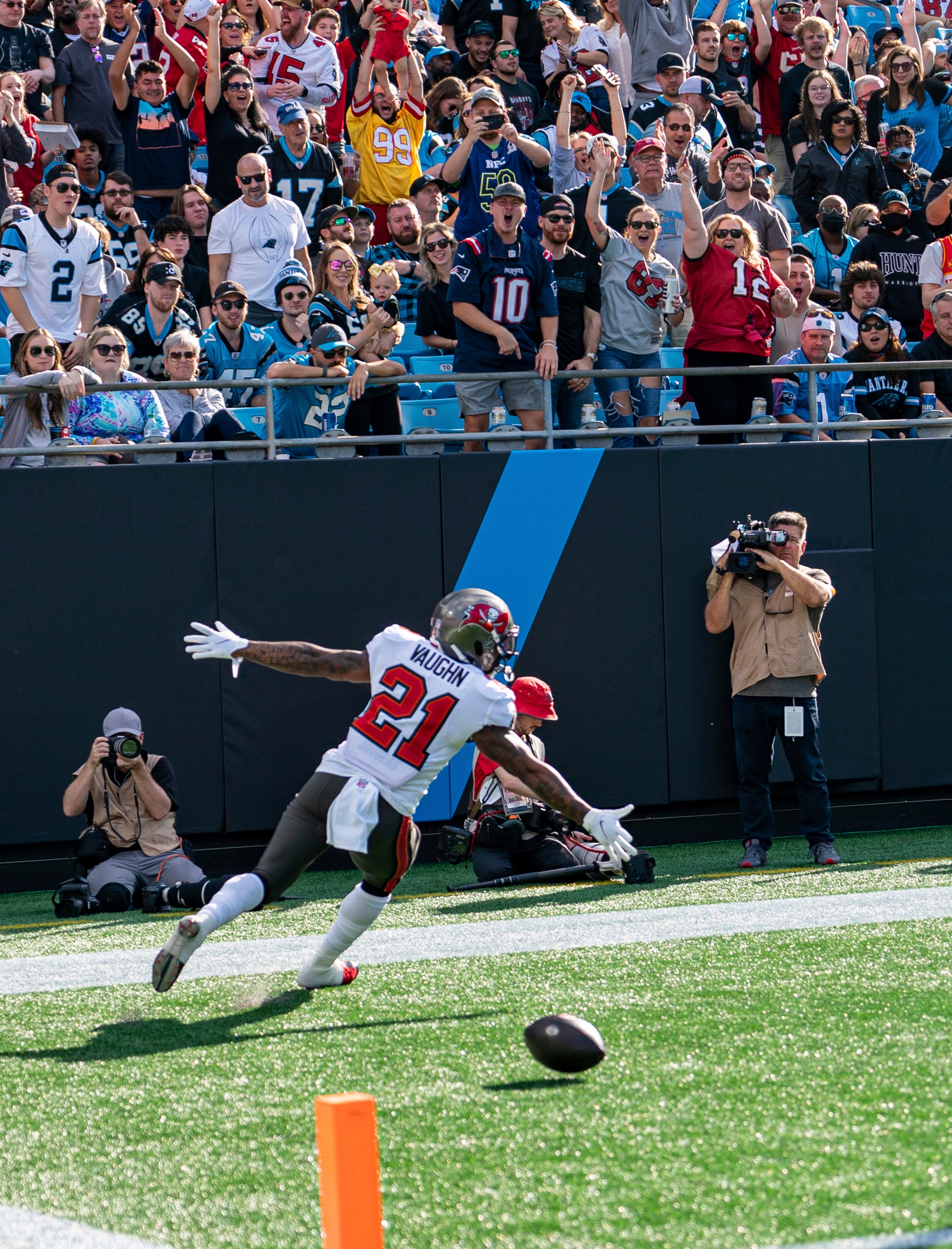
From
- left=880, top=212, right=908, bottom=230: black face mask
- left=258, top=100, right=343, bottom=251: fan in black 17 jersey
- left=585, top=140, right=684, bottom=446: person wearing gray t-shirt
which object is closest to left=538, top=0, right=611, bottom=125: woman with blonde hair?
left=258, top=100, right=343, bottom=251: fan in black 17 jersey

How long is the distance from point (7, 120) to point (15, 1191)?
10.3 metres

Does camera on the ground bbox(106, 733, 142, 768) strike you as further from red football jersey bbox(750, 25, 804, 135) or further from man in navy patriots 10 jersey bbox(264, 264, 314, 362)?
red football jersey bbox(750, 25, 804, 135)

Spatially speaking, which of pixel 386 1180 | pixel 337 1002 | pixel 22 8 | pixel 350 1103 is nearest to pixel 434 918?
pixel 337 1002

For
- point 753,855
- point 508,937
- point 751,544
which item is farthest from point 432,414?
point 508,937

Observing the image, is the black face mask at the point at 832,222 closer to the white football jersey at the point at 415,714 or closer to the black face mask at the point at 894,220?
the black face mask at the point at 894,220

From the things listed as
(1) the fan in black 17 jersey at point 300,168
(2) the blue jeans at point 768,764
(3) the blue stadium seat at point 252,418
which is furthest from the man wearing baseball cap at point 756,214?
(2) the blue jeans at point 768,764

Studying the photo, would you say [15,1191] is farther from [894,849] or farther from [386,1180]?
[894,849]

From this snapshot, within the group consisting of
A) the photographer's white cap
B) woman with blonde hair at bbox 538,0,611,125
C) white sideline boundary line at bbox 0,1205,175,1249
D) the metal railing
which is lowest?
white sideline boundary line at bbox 0,1205,175,1249

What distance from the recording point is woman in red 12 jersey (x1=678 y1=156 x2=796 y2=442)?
11.4m

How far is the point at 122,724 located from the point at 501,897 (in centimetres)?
255

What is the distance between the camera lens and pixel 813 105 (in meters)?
15.4

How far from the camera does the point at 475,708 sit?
615 centimetres

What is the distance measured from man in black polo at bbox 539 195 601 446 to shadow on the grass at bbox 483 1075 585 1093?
708 centimetres

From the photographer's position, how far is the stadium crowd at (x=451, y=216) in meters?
11.1
